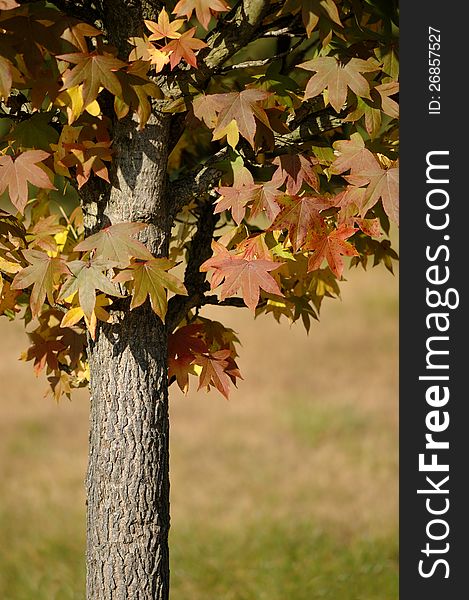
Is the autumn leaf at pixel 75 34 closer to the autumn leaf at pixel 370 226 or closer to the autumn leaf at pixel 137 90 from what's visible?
the autumn leaf at pixel 137 90

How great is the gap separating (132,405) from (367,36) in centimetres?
91

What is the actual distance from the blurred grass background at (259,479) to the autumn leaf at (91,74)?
2.49m

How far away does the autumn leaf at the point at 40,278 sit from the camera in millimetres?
1645

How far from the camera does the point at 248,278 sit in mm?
1643

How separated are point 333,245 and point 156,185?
0.44 meters

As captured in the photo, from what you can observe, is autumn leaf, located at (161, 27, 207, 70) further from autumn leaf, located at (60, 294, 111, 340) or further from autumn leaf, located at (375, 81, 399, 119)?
autumn leaf, located at (60, 294, 111, 340)

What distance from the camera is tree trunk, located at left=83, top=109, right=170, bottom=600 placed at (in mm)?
1908

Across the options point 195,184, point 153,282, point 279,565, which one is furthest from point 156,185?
point 279,565

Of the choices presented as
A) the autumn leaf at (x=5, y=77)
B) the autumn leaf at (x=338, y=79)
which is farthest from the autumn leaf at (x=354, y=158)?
the autumn leaf at (x=5, y=77)

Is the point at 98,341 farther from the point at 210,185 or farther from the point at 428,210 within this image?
the point at 428,210

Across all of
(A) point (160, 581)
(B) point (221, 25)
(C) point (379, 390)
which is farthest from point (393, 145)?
(C) point (379, 390)

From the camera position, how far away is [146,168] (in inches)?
74.4

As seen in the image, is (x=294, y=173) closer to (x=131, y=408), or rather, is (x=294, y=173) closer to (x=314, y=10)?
(x=314, y=10)

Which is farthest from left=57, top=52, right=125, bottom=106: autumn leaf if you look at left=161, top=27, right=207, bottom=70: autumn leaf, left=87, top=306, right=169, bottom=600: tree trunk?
left=87, top=306, right=169, bottom=600: tree trunk
